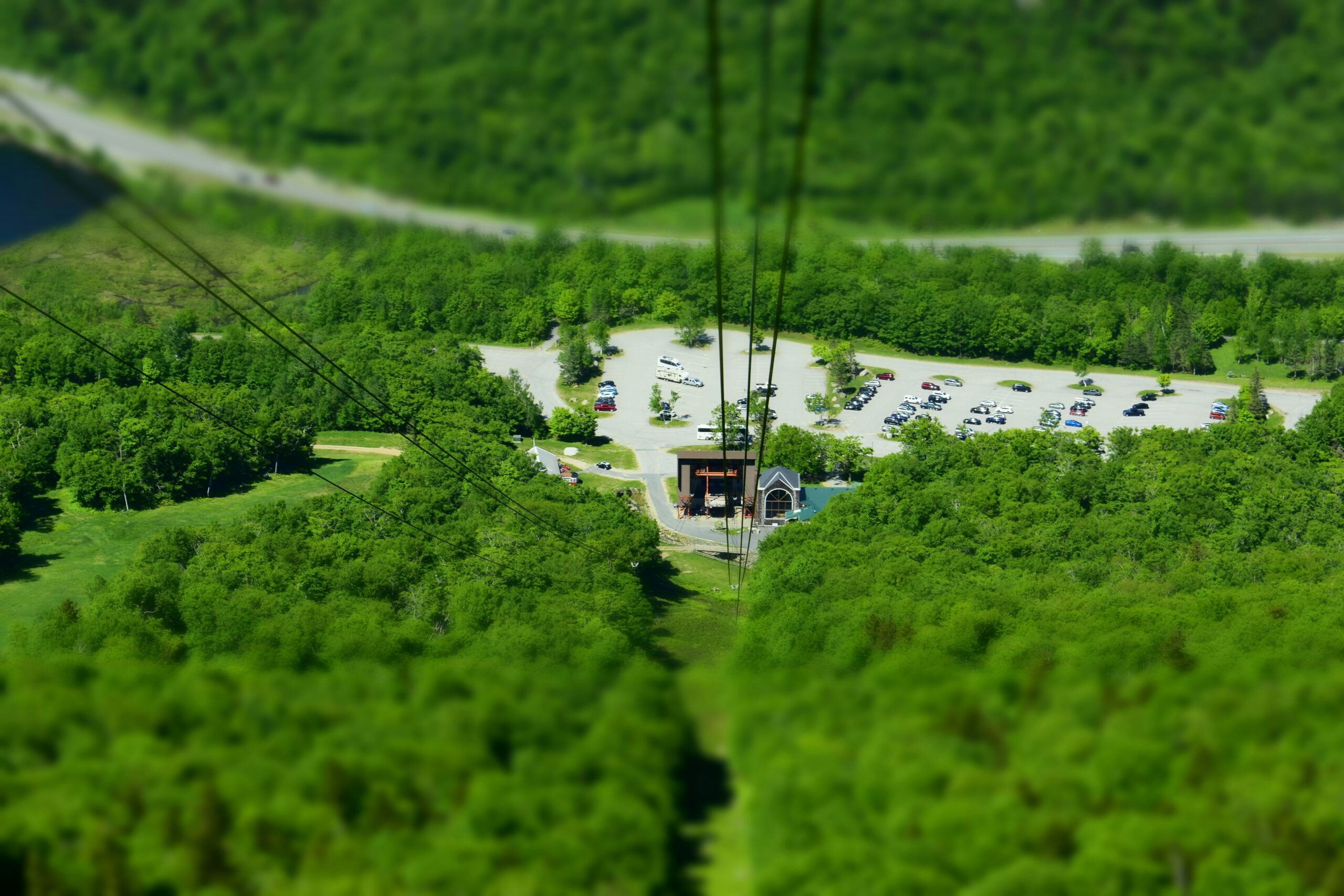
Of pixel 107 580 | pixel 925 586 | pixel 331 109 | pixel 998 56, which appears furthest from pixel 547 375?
pixel 998 56

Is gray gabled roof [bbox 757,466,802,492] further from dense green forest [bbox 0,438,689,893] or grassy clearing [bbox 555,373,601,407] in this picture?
dense green forest [bbox 0,438,689,893]

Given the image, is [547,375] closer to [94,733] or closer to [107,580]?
[107,580]

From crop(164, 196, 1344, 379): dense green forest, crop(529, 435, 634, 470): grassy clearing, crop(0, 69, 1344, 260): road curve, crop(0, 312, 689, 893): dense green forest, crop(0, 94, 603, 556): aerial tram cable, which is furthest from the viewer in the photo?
crop(0, 69, 1344, 260): road curve

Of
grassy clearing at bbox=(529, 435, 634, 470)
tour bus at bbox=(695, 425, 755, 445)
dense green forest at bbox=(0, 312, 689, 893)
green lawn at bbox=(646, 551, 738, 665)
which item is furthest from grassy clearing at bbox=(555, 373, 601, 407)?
dense green forest at bbox=(0, 312, 689, 893)

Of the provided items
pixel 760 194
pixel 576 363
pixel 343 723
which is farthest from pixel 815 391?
pixel 343 723

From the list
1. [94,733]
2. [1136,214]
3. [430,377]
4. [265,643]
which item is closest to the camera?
[94,733]

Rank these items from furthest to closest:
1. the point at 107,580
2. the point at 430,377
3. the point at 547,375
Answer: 1. the point at 547,375
2. the point at 430,377
3. the point at 107,580
